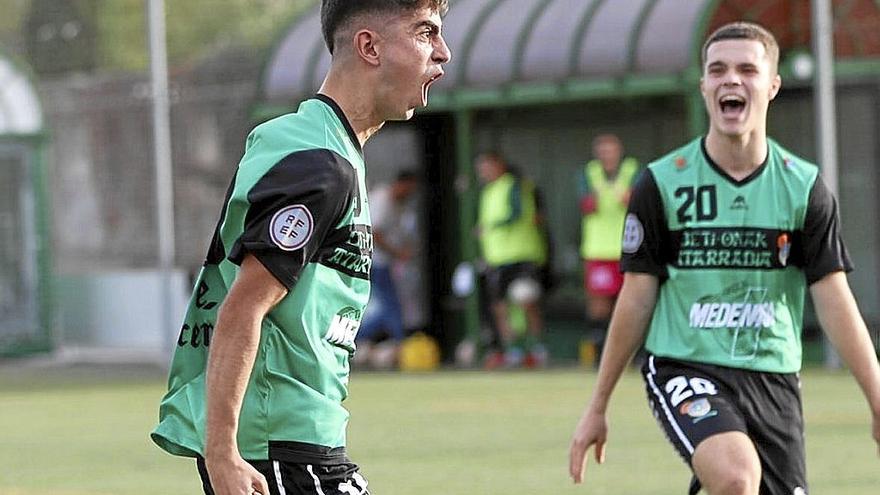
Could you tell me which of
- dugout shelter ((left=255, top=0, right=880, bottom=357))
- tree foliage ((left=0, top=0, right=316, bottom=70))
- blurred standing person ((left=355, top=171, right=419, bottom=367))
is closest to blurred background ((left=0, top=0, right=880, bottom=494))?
dugout shelter ((left=255, top=0, right=880, bottom=357))

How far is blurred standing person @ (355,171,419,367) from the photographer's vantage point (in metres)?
22.0

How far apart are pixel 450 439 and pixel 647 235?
22.6 ft

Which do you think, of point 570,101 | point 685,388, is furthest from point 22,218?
point 685,388

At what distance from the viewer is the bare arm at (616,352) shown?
717 centimetres

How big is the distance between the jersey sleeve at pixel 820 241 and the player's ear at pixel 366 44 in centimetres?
264

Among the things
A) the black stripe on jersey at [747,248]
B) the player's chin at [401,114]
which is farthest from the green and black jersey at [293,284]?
the black stripe on jersey at [747,248]

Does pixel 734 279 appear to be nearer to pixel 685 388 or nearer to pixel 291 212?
pixel 685 388

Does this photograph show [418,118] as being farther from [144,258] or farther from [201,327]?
[201,327]

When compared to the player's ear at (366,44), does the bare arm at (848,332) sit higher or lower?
lower

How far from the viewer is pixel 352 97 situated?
502cm

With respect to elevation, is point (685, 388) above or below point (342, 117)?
below

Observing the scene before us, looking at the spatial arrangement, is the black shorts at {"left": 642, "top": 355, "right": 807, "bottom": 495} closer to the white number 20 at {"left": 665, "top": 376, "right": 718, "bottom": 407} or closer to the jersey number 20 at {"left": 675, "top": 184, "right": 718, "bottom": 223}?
the white number 20 at {"left": 665, "top": 376, "right": 718, "bottom": 407}

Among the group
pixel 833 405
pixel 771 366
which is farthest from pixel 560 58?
pixel 771 366

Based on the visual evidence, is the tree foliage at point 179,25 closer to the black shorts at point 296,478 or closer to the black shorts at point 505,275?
the black shorts at point 505,275
